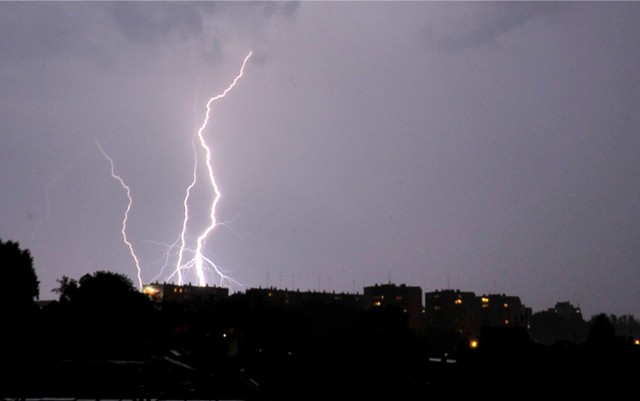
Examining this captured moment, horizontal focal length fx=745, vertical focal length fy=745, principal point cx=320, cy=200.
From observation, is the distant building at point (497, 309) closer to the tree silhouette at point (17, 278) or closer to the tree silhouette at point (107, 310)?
the tree silhouette at point (107, 310)

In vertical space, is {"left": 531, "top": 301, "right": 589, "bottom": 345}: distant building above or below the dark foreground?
above

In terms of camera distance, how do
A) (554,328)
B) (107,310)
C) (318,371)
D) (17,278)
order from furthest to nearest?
(554,328) → (107,310) → (17,278) → (318,371)

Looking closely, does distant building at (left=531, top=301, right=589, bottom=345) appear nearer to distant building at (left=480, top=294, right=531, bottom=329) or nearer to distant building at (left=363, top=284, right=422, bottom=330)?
distant building at (left=480, top=294, right=531, bottom=329)

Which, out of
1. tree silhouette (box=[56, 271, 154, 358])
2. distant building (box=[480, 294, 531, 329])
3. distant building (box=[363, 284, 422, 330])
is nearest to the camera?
tree silhouette (box=[56, 271, 154, 358])

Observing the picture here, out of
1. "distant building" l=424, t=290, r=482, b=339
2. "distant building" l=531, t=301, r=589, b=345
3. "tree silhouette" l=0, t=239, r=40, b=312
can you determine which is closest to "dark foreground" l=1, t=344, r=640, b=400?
"tree silhouette" l=0, t=239, r=40, b=312

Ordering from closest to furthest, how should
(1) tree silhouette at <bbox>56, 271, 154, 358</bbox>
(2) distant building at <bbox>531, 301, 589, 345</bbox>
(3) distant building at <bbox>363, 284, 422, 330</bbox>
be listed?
(1) tree silhouette at <bbox>56, 271, 154, 358</bbox>, (3) distant building at <bbox>363, 284, 422, 330</bbox>, (2) distant building at <bbox>531, 301, 589, 345</bbox>

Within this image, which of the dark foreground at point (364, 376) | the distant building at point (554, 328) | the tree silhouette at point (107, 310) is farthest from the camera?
the distant building at point (554, 328)

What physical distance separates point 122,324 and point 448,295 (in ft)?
396

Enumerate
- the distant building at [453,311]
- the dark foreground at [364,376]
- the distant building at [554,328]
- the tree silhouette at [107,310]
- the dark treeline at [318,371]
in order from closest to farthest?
the dark treeline at [318,371], the dark foreground at [364,376], the tree silhouette at [107,310], the distant building at [453,311], the distant building at [554,328]

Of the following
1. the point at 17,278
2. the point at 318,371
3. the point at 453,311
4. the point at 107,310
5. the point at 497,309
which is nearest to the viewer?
the point at 318,371

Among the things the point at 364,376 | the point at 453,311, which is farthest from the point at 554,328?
the point at 364,376

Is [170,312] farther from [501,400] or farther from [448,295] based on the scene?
[448,295]

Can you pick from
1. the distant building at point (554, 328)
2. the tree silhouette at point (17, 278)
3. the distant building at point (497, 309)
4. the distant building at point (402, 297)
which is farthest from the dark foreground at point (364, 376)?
the distant building at point (554, 328)

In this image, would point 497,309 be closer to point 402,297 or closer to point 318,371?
point 402,297
